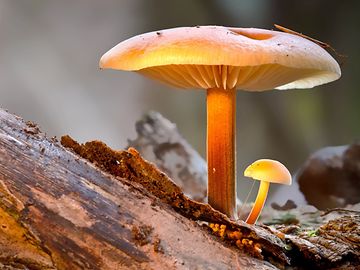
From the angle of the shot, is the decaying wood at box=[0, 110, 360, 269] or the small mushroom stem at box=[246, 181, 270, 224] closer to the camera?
the decaying wood at box=[0, 110, 360, 269]

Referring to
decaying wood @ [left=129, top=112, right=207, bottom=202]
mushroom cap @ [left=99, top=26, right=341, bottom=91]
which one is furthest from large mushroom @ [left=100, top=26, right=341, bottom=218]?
decaying wood @ [left=129, top=112, right=207, bottom=202]

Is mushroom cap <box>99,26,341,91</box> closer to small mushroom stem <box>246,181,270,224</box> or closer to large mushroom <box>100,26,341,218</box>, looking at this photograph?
large mushroom <box>100,26,341,218</box>

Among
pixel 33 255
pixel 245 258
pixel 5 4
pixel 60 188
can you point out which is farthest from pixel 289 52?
pixel 5 4

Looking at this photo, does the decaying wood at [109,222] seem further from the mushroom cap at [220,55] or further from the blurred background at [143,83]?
the blurred background at [143,83]

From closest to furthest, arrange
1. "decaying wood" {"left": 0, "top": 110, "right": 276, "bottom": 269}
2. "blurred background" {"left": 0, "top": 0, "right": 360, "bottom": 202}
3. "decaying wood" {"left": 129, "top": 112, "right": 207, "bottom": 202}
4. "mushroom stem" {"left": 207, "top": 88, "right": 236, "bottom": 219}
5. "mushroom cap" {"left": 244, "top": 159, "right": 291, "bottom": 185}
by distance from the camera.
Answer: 1. "decaying wood" {"left": 0, "top": 110, "right": 276, "bottom": 269}
2. "mushroom stem" {"left": 207, "top": 88, "right": 236, "bottom": 219}
3. "mushroom cap" {"left": 244, "top": 159, "right": 291, "bottom": 185}
4. "blurred background" {"left": 0, "top": 0, "right": 360, "bottom": 202}
5. "decaying wood" {"left": 129, "top": 112, "right": 207, "bottom": 202}

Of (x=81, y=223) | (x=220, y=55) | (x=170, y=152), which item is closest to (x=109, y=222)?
(x=81, y=223)

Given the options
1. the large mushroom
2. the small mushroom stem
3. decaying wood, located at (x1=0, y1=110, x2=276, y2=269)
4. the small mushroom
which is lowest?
decaying wood, located at (x1=0, y1=110, x2=276, y2=269)
